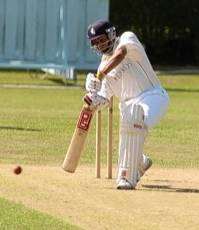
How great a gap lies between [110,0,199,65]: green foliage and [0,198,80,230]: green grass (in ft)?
118

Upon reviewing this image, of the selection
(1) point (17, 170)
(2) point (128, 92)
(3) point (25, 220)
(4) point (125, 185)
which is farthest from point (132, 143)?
(3) point (25, 220)

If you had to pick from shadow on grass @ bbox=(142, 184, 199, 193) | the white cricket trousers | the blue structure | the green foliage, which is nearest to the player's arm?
the white cricket trousers

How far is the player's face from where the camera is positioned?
10.8m

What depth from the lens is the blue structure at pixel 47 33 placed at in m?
31.9

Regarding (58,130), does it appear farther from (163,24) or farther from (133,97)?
(163,24)

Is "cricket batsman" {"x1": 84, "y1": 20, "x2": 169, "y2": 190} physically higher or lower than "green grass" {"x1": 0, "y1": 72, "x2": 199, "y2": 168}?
higher

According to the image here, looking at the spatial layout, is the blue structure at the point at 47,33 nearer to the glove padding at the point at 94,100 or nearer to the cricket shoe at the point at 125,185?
the glove padding at the point at 94,100

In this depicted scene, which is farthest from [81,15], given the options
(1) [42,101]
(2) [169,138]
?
(2) [169,138]

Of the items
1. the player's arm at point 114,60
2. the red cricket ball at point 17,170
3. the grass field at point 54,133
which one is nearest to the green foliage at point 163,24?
the grass field at point 54,133

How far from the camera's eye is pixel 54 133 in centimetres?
1670

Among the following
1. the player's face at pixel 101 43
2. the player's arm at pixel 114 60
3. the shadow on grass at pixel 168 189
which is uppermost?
the player's face at pixel 101 43

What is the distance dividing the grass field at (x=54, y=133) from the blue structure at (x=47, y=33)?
12.1 ft

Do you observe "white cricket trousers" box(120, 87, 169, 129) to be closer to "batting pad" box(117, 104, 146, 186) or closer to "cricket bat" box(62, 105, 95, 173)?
"batting pad" box(117, 104, 146, 186)

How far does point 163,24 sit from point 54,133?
1155 inches
